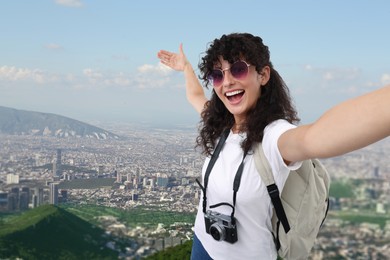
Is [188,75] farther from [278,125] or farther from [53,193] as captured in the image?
[53,193]

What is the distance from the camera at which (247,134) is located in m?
1.72

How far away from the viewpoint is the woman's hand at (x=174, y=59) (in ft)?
11.1

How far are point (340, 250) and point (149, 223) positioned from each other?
674 centimetres

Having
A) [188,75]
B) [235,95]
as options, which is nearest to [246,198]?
[235,95]

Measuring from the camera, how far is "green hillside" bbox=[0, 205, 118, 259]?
40.7 feet

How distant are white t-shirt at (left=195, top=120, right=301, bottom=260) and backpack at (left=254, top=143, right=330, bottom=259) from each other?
4cm

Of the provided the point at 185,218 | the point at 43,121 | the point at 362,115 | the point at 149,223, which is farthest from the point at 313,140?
the point at 43,121

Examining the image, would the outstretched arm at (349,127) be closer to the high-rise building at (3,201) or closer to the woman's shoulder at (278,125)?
the woman's shoulder at (278,125)

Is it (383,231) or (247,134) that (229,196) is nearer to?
(247,134)

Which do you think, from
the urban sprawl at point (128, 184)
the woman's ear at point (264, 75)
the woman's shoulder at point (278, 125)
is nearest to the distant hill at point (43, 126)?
the urban sprawl at point (128, 184)

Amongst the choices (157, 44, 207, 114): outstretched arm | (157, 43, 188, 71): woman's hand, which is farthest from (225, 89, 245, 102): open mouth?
(157, 43, 188, 71): woman's hand

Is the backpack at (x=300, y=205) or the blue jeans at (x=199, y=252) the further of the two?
the blue jeans at (x=199, y=252)

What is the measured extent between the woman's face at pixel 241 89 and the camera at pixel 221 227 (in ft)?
1.35

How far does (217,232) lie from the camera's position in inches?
72.4
